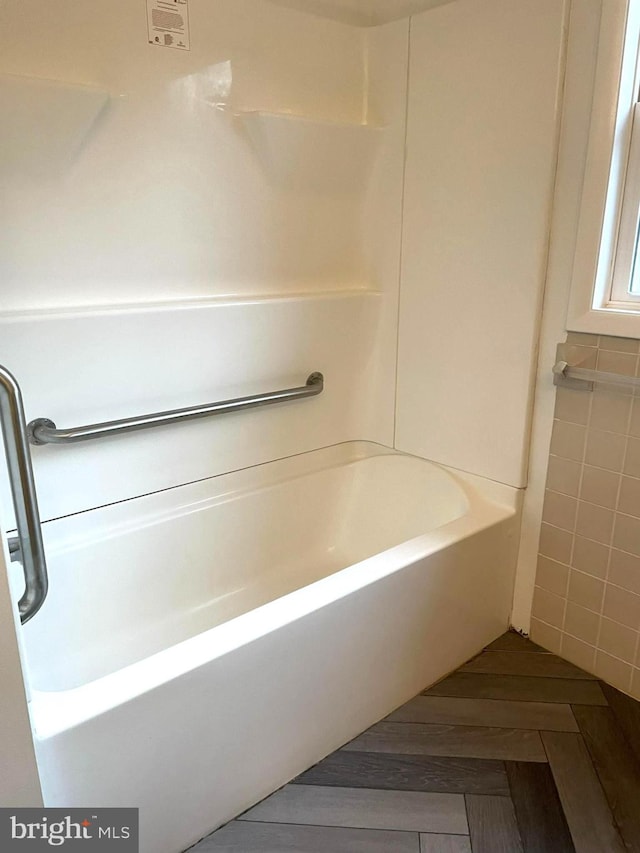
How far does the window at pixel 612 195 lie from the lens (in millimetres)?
1545

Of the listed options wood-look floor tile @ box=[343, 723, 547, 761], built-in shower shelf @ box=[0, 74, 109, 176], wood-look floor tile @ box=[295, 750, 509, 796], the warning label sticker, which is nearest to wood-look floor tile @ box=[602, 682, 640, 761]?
wood-look floor tile @ box=[343, 723, 547, 761]

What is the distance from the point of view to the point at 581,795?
4.91ft

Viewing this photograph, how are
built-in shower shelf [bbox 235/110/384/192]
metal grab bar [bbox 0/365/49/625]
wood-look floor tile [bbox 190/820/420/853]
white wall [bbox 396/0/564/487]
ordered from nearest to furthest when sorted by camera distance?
metal grab bar [bbox 0/365/49/625], wood-look floor tile [bbox 190/820/420/853], white wall [bbox 396/0/564/487], built-in shower shelf [bbox 235/110/384/192]

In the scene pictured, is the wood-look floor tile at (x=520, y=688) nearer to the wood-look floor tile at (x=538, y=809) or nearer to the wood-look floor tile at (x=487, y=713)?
the wood-look floor tile at (x=487, y=713)

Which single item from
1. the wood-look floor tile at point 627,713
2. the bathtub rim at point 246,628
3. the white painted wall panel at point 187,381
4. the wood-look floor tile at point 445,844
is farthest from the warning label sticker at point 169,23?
the wood-look floor tile at point 627,713

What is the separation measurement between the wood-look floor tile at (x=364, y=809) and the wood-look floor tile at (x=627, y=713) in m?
0.51

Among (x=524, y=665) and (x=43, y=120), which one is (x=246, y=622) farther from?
(x=43, y=120)

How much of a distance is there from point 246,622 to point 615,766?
100 cm

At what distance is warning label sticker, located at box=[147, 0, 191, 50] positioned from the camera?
1649 mm

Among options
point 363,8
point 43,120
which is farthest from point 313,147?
point 43,120

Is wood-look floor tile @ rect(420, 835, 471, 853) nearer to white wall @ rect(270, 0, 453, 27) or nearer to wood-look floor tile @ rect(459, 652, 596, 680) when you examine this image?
wood-look floor tile @ rect(459, 652, 596, 680)

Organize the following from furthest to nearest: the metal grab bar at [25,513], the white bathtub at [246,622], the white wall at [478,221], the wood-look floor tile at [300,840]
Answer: the white wall at [478,221]
the wood-look floor tile at [300,840]
the white bathtub at [246,622]
the metal grab bar at [25,513]

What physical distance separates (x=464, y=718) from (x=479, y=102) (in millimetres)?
1714

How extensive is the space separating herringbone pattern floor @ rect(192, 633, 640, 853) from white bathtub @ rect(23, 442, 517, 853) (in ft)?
0.21
